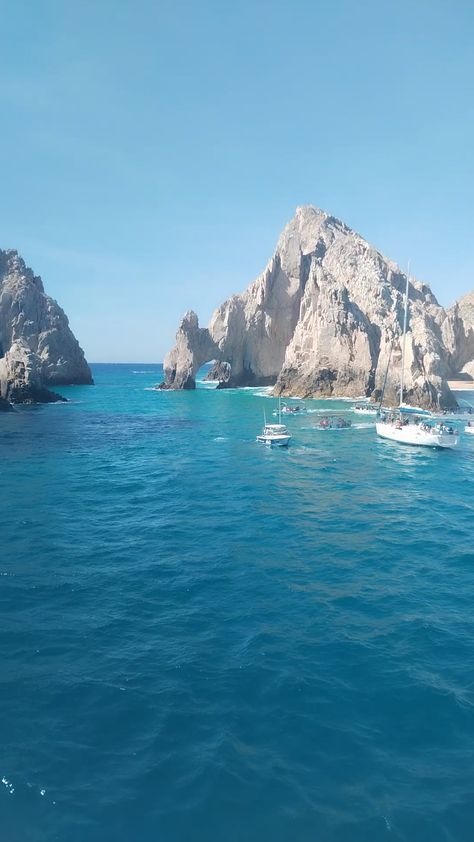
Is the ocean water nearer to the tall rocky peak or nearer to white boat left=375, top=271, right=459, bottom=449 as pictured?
white boat left=375, top=271, right=459, bottom=449

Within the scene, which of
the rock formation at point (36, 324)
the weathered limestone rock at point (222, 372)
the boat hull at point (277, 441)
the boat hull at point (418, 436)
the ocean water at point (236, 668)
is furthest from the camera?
the weathered limestone rock at point (222, 372)

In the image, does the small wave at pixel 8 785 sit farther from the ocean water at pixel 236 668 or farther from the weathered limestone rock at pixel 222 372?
the weathered limestone rock at pixel 222 372

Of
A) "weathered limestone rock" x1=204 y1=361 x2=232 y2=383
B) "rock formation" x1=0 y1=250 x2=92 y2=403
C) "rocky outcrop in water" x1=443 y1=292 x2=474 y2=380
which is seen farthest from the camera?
"weathered limestone rock" x1=204 y1=361 x2=232 y2=383

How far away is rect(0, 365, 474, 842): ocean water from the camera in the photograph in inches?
355

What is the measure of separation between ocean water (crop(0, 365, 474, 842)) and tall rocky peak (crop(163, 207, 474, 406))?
181ft

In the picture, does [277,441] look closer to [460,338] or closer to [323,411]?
[323,411]

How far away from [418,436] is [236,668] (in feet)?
125

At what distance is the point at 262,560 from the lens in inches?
796

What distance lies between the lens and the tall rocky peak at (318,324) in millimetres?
89500

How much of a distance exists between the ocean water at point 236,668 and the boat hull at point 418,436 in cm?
1716

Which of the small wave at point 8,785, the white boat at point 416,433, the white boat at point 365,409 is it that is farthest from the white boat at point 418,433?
the small wave at point 8,785

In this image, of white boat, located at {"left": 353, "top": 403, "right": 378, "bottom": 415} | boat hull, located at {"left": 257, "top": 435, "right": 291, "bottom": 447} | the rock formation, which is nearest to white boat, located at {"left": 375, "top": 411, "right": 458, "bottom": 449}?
boat hull, located at {"left": 257, "top": 435, "right": 291, "bottom": 447}

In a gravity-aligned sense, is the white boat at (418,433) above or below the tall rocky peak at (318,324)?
below

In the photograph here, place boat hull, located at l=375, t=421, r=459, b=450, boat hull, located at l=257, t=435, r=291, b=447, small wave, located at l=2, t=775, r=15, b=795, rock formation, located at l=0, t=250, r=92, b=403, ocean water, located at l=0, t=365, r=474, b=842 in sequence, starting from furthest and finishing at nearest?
rock formation, located at l=0, t=250, r=92, b=403 → boat hull, located at l=257, t=435, r=291, b=447 → boat hull, located at l=375, t=421, r=459, b=450 → small wave, located at l=2, t=775, r=15, b=795 → ocean water, located at l=0, t=365, r=474, b=842
